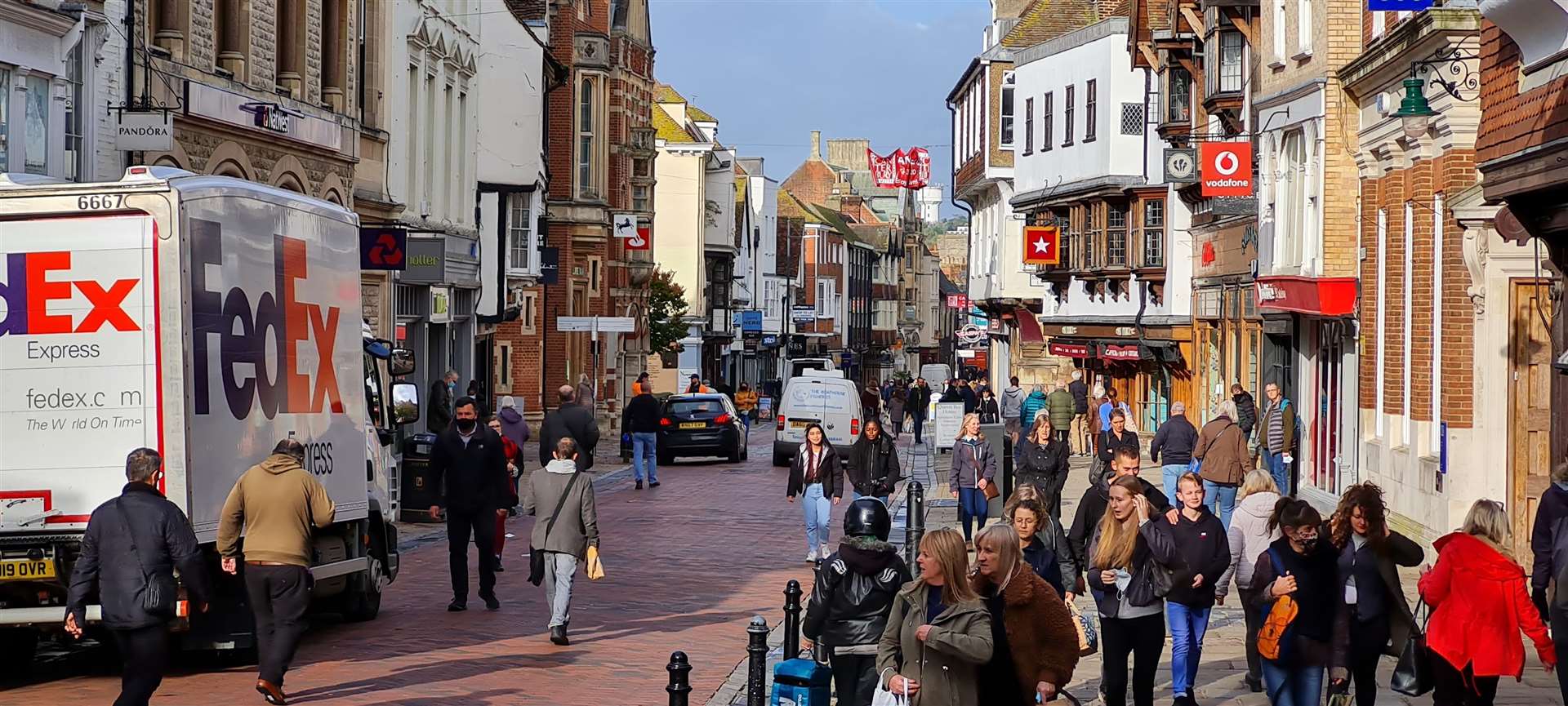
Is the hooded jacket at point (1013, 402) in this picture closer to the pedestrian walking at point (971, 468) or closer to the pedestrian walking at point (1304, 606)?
the pedestrian walking at point (971, 468)

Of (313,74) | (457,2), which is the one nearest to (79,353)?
(313,74)

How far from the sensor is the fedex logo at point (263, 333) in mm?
11750

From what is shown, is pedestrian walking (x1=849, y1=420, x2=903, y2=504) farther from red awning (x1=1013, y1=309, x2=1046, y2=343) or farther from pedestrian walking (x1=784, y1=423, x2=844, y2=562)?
red awning (x1=1013, y1=309, x2=1046, y2=343)

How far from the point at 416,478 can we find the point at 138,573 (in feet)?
46.1

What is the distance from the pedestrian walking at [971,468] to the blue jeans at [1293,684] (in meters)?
10.5

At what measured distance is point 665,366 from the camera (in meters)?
77.1

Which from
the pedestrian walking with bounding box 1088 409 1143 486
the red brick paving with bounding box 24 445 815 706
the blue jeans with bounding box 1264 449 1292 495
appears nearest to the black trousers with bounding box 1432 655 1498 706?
the red brick paving with bounding box 24 445 815 706

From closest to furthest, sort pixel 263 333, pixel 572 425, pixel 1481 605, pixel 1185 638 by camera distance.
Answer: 1. pixel 1481 605
2. pixel 1185 638
3. pixel 263 333
4. pixel 572 425

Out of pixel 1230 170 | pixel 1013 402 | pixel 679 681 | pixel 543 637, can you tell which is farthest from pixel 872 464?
pixel 1013 402

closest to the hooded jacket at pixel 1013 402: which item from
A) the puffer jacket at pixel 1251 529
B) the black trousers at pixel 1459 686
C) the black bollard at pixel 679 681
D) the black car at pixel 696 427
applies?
the black car at pixel 696 427

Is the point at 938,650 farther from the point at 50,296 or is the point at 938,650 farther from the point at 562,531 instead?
the point at 562,531

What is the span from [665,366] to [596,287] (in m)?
20.5

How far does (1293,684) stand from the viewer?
33.3 ft

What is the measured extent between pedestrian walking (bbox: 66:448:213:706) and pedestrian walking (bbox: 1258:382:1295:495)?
53.6 feet
